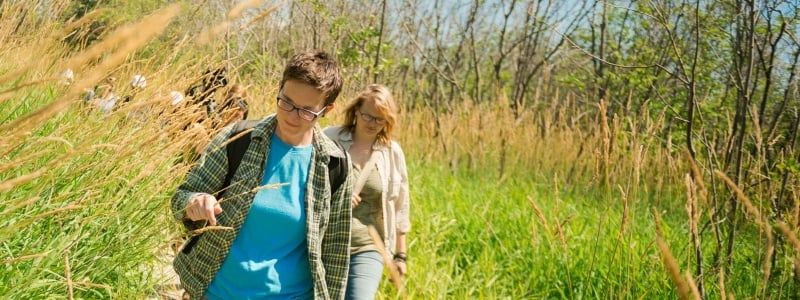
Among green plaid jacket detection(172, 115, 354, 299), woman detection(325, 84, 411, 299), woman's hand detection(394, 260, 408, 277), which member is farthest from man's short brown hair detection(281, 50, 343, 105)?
woman's hand detection(394, 260, 408, 277)

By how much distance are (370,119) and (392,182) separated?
1.05 feet

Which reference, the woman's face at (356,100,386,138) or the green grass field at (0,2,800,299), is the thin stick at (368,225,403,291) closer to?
the green grass field at (0,2,800,299)

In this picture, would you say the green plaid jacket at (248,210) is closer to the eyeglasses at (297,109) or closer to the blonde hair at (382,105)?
the eyeglasses at (297,109)

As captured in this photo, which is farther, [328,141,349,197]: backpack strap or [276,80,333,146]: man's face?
[328,141,349,197]: backpack strap

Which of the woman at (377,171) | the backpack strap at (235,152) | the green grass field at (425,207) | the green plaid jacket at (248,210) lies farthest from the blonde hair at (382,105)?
the backpack strap at (235,152)

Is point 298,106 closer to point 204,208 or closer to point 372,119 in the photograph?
point 204,208

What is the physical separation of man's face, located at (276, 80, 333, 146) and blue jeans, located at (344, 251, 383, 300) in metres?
0.76

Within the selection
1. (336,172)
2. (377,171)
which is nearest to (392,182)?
(377,171)

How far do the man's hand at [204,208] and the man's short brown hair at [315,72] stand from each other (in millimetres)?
499

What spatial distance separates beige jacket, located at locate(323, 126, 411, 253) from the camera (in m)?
2.89

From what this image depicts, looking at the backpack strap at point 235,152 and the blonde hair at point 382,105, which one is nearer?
the backpack strap at point 235,152

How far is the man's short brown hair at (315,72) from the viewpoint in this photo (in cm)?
188

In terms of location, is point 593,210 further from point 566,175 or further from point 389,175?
point 389,175

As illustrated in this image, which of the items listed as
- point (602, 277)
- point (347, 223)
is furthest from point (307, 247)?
point (602, 277)
